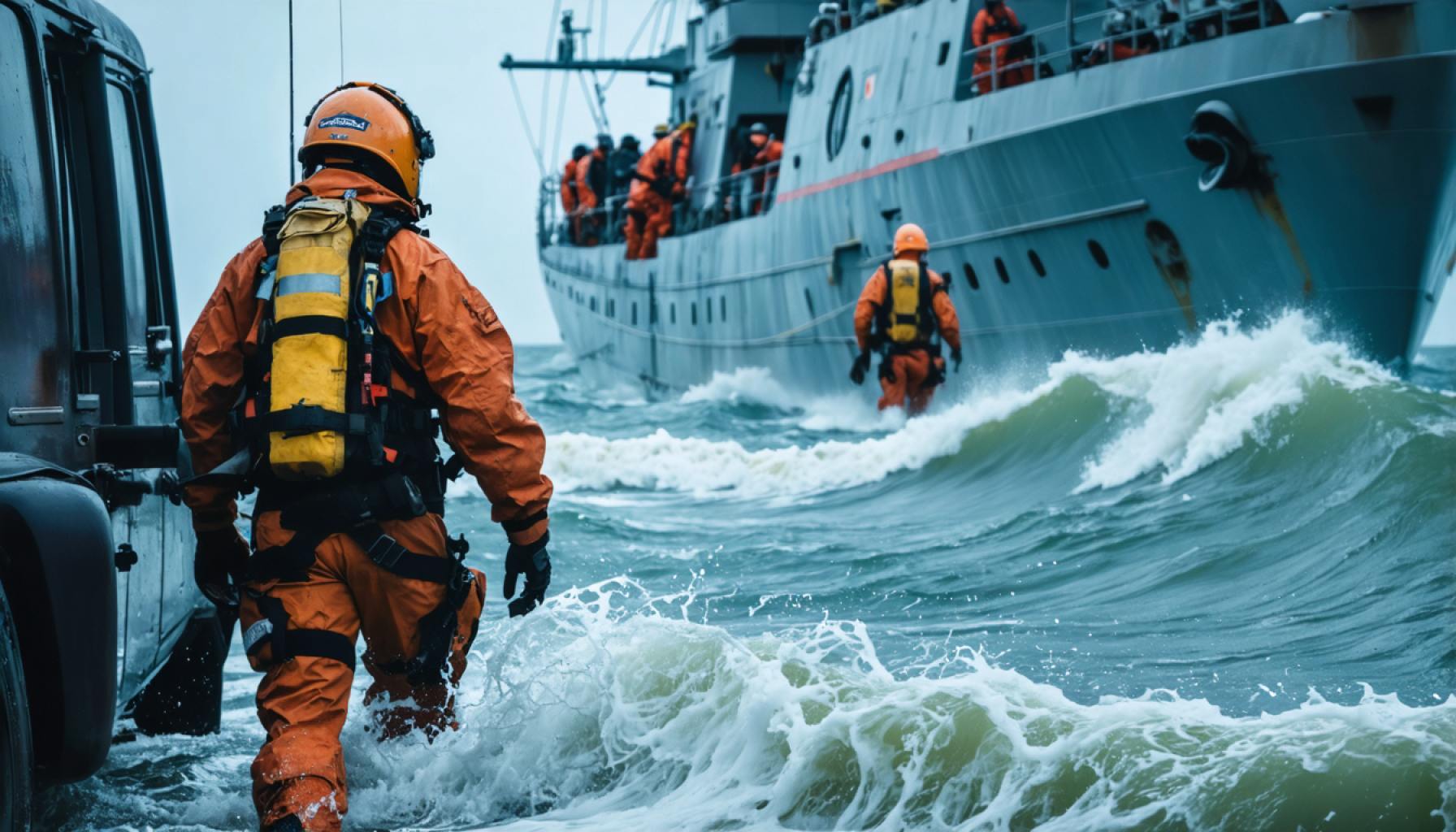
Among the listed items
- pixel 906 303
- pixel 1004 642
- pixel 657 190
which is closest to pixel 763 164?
pixel 657 190

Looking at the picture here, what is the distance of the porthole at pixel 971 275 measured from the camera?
17.4 m

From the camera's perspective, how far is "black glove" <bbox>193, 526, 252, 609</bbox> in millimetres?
4336

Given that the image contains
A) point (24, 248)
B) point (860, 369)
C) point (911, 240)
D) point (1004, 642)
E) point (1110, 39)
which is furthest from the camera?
point (860, 369)

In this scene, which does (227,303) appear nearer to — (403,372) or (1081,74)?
(403,372)

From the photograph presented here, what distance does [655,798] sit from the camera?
16.0 ft

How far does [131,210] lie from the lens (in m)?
4.64

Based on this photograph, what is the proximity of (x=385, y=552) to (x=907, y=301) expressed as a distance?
10455mm

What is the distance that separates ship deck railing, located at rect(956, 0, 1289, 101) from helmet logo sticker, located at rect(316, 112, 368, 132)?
10111 mm

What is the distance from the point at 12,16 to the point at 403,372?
1.09 metres

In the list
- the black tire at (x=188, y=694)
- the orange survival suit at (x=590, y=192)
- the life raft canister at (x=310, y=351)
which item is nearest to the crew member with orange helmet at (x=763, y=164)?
the orange survival suit at (x=590, y=192)

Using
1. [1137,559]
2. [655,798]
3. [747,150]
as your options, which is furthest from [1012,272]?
[655,798]

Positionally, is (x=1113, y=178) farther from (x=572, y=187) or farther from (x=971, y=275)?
(x=572, y=187)

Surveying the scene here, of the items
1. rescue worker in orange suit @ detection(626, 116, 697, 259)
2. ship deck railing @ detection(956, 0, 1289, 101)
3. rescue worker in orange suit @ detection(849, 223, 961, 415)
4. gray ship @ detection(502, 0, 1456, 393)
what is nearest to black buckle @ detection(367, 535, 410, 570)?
gray ship @ detection(502, 0, 1456, 393)

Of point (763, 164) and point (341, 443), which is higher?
point (763, 164)
